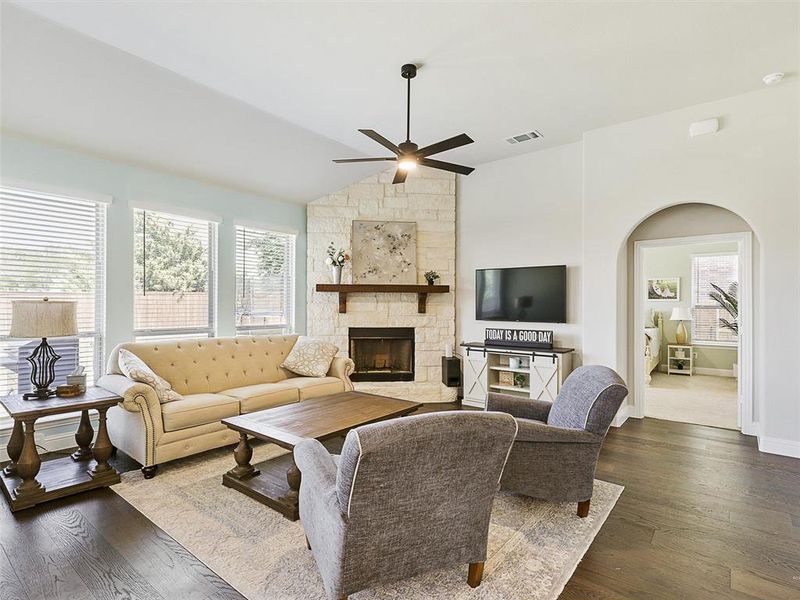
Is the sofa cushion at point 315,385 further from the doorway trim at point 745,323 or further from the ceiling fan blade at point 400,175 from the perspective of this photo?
the doorway trim at point 745,323

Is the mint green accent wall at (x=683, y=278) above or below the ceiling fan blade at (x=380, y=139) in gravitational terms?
below

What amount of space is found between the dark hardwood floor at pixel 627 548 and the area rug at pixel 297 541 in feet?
0.27

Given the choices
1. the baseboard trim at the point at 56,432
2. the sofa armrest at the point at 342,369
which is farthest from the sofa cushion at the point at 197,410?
the sofa armrest at the point at 342,369

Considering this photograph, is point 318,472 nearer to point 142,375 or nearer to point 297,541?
point 297,541

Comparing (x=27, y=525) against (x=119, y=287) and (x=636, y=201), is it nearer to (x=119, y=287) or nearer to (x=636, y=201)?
(x=119, y=287)

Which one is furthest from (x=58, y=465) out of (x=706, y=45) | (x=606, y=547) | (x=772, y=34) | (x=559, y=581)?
(x=772, y=34)

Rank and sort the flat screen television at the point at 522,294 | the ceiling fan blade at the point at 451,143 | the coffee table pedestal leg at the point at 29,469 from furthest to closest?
1. the flat screen television at the point at 522,294
2. the ceiling fan blade at the point at 451,143
3. the coffee table pedestal leg at the point at 29,469

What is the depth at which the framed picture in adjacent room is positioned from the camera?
25.8 feet

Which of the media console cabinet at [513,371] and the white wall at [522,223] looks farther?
the white wall at [522,223]

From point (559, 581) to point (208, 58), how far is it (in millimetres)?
4133

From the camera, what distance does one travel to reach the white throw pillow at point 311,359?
4.77m

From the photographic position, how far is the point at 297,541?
2.35 meters

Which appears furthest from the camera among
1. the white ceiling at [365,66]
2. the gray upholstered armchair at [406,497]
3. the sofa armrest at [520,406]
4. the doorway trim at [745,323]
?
the doorway trim at [745,323]

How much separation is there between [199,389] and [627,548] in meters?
3.69
